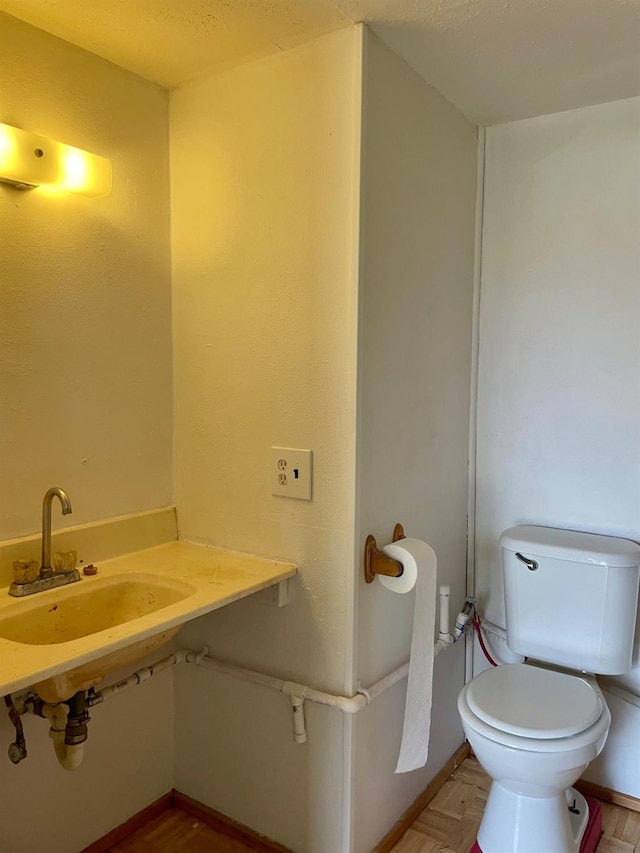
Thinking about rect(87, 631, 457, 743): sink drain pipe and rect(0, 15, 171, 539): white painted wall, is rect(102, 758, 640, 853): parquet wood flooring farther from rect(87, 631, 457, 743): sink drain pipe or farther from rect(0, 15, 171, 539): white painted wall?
rect(0, 15, 171, 539): white painted wall

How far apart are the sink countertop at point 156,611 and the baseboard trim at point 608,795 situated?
1.23 metres

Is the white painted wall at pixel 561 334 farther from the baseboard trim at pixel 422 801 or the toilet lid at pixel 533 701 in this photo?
the baseboard trim at pixel 422 801

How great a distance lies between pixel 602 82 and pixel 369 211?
31.8 inches

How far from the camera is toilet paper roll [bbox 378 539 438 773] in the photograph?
168 centimetres

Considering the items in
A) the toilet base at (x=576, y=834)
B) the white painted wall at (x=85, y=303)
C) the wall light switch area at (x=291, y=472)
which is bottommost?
the toilet base at (x=576, y=834)

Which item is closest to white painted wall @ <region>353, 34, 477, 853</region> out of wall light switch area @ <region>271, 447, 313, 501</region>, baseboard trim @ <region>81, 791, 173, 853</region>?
wall light switch area @ <region>271, 447, 313, 501</region>

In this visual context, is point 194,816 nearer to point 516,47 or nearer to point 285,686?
point 285,686

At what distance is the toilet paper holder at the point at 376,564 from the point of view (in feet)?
5.33

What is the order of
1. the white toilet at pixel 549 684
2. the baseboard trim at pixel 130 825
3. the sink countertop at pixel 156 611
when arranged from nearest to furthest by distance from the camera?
the sink countertop at pixel 156 611 < the white toilet at pixel 549 684 < the baseboard trim at pixel 130 825

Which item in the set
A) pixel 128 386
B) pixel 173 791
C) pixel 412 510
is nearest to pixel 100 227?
pixel 128 386

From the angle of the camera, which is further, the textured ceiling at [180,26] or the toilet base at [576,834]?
the toilet base at [576,834]

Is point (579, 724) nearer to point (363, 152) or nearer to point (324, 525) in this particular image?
point (324, 525)

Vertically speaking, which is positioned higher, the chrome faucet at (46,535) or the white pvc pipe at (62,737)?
the chrome faucet at (46,535)

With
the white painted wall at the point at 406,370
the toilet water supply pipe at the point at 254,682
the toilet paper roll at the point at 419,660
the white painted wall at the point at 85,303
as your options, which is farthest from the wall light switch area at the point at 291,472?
the toilet water supply pipe at the point at 254,682
